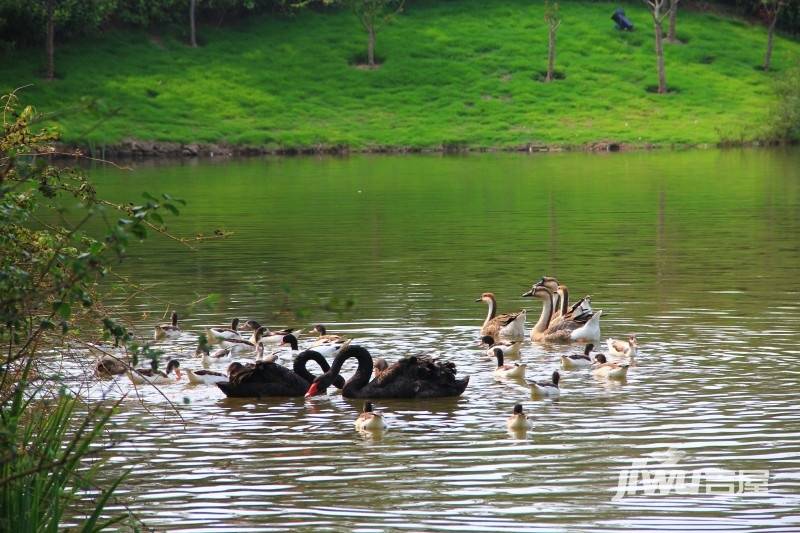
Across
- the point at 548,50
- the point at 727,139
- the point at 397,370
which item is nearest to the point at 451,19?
the point at 548,50

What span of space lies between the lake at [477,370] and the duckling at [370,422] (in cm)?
14

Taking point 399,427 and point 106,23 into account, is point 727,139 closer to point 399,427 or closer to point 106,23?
point 106,23

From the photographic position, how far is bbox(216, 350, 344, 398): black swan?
17.2 m

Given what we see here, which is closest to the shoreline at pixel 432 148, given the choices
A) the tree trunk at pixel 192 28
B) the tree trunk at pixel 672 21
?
the tree trunk at pixel 192 28

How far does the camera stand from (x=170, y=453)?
14164mm

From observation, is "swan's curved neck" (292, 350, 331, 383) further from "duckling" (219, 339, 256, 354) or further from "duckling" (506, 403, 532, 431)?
"duckling" (506, 403, 532, 431)

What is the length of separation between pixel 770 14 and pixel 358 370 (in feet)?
306

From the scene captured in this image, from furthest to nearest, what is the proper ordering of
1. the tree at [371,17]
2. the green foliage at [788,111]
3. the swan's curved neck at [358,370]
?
the tree at [371,17]
the green foliage at [788,111]
the swan's curved neck at [358,370]

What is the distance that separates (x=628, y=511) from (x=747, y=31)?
98.3 meters

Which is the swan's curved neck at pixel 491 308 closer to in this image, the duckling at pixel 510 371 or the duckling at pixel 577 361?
the duckling at pixel 577 361

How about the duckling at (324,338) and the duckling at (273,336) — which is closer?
the duckling at (324,338)

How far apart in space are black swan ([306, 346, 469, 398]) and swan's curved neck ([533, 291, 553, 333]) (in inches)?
207

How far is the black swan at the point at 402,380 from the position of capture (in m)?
16.8

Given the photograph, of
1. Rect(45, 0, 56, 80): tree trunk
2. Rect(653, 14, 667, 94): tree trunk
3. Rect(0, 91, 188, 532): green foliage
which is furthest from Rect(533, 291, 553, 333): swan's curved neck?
Rect(653, 14, 667, 94): tree trunk
